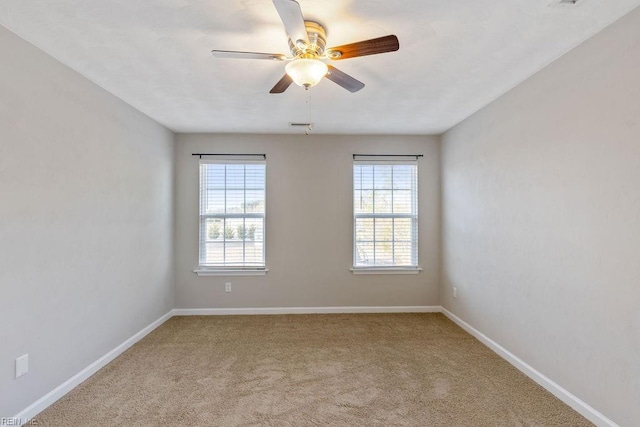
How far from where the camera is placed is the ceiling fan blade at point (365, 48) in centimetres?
163

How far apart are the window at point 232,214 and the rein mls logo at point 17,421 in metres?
2.35

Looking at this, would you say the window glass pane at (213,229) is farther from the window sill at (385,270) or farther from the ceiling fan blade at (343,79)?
the ceiling fan blade at (343,79)

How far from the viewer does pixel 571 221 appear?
2223 mm

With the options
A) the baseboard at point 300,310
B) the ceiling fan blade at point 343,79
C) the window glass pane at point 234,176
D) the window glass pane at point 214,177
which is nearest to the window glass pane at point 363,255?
the baseboard at point 300,310

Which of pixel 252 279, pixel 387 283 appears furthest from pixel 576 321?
pixel 252 279

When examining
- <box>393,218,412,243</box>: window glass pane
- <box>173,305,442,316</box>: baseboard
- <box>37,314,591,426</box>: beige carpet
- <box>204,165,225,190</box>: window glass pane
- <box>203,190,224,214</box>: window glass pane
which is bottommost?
<box>37,314,591,426</box>: beige carpet

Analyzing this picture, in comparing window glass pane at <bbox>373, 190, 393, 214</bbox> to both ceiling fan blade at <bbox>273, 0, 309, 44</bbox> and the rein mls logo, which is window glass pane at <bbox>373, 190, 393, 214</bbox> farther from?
the rein mls logo

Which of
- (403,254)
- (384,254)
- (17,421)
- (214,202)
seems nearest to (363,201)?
Result: (384,254)

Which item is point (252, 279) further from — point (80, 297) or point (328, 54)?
point (328, 54)

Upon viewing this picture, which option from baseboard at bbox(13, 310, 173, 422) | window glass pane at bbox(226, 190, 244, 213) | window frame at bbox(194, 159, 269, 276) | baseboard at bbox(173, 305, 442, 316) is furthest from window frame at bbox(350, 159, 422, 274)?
baseboard at bbox(13, 310, 173, 422)

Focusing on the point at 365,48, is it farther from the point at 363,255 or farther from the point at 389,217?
the point at 363,255

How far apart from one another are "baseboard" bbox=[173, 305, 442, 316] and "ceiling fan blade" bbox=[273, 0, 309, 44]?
348 centimetres

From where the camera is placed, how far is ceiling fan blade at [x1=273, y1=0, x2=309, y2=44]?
136cm

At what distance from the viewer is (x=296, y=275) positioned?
4.35 meters
